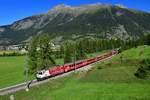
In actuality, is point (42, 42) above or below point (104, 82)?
above

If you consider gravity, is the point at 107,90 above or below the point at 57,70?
above

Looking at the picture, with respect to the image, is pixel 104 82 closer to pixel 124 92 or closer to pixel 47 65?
pixel 124 92

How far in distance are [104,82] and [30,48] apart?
54.2 m

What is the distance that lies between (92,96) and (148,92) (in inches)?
351

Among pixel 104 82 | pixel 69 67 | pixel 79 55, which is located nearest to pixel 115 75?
pixel 104 82

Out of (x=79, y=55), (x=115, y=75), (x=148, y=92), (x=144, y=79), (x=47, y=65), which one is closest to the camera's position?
(x=148, y=92)

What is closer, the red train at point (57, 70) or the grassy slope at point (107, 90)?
the grassy slope at point (107, 90)

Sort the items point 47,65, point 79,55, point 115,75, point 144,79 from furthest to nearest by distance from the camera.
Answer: point 79,55, point 47,65, point 115,75, point 144,79

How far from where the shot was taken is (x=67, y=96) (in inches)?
2051

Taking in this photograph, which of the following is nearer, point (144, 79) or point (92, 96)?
point (92, 96)

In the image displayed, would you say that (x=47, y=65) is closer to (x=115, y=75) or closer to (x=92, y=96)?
(x=115, y=75)

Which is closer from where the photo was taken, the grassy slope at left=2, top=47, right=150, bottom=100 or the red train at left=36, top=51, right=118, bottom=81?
the grassy slope at left=2, top=47, right=150, bottom=100

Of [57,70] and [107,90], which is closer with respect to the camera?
[107,90]

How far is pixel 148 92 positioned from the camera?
49.1 meters
